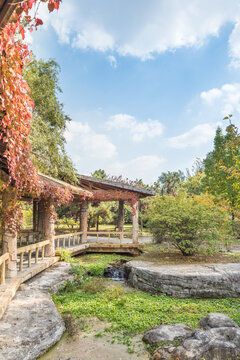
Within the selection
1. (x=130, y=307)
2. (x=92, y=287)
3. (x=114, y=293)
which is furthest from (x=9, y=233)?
(x=130, y=307)

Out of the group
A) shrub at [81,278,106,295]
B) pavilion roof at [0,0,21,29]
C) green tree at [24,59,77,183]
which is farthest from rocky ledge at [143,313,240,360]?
green tree at [24,59,77,183]

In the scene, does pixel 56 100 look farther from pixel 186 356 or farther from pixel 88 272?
pixel 186 356

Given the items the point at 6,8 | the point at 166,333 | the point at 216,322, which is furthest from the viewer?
the point at 216,322

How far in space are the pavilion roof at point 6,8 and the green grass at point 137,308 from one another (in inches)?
220

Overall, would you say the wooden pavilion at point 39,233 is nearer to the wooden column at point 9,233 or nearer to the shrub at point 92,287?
the wooden column at point 9,233

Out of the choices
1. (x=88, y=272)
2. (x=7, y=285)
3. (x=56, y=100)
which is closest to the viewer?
(x=7, y=285)

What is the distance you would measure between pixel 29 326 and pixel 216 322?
371 centimetres

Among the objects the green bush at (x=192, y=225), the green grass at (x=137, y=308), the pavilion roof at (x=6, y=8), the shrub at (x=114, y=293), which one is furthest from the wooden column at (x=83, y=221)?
the pavilion roof at (x=6, y=8)

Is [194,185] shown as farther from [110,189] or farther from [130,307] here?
[130,307]

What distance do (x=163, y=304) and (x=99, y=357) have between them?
2954 mm

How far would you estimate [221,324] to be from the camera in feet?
16.0

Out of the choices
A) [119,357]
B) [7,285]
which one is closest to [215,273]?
[119,357]

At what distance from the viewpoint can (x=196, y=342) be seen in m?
3.75

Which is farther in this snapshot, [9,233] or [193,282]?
[193,282]
